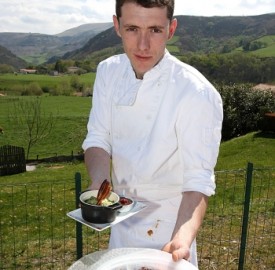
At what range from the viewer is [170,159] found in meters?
1.99

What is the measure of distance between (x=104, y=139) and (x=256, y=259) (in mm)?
5374

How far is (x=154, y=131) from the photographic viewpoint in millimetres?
1940

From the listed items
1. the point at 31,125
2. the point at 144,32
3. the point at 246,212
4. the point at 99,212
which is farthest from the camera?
the point at 31,125

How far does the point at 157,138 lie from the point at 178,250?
62 cm

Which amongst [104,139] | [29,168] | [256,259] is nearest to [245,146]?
[29,168]

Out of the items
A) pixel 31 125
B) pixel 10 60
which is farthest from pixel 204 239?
pixel 10 60

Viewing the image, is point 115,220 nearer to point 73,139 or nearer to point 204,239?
point 204,239

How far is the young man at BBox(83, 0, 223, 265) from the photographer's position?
70.4 inches

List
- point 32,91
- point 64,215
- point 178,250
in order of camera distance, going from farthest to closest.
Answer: point 32,91
point 64,215
point 178,250

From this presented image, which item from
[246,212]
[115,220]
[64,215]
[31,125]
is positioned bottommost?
[31,125]

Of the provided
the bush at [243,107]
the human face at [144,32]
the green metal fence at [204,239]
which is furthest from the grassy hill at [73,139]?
the human face at [144,32]

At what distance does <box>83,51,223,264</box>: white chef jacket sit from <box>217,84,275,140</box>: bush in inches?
1086

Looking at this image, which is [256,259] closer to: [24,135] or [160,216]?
[160,216]

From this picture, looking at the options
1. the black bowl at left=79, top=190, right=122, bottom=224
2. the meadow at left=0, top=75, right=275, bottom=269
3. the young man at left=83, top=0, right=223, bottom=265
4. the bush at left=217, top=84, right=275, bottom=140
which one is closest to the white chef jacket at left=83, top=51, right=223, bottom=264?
the young man at left=83, top=0, right=223, bottom=265
